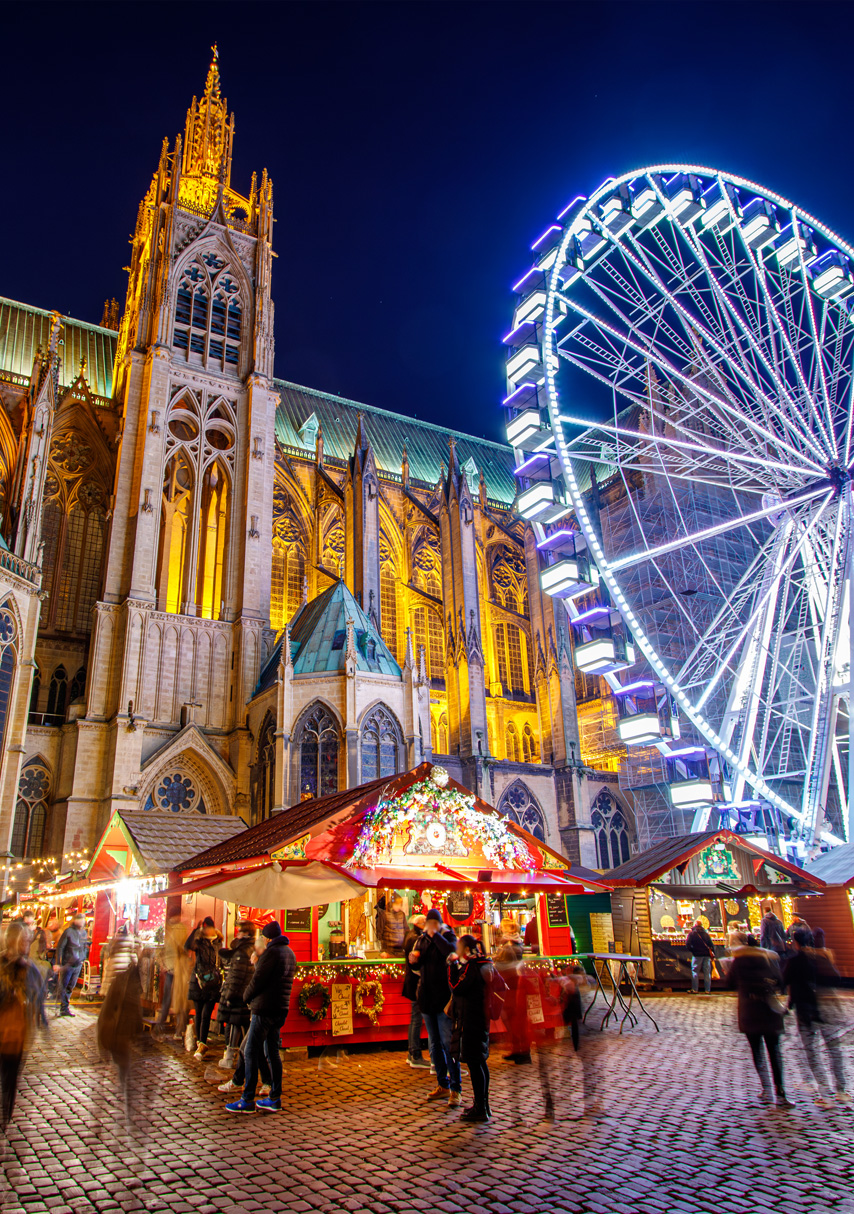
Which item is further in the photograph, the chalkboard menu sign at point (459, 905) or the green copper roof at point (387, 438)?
the green copper roof at point (387, 438)

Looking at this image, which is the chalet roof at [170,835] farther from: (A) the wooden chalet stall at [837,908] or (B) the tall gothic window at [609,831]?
(B) the tall gothic window at [609,831]

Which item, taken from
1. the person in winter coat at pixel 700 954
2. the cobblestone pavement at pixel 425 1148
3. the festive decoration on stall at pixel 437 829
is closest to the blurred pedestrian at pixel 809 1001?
the cobblestone pavement at pixel 425 1148

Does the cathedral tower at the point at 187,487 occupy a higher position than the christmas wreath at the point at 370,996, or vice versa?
the cathedral tower at the point at 187,487

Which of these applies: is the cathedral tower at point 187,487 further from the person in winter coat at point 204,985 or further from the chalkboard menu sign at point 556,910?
the person in winter coat at point 204,985

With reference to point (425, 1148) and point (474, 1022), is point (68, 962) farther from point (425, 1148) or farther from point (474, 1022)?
point (425, 1148)

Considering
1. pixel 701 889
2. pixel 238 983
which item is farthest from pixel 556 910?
pixel 238 983

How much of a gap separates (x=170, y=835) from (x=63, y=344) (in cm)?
2807

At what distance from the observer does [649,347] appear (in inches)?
864

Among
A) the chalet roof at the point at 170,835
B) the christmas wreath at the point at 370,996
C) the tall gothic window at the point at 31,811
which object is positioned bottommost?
the christmas wreath at the point at 370,996

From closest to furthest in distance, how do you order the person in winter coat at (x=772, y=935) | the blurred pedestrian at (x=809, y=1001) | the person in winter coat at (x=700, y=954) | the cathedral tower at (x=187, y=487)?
the blurred pedestrian at (x=809, y=1001) → the person in winter coat at (x=772, y=935) → the person in winter coat at (x=700, y=954) → the cathedral tower at (x=187, y=487)

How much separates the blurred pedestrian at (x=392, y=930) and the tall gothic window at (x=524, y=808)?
22.4 meters

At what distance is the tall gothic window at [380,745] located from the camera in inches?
1110

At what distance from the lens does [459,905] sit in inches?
593

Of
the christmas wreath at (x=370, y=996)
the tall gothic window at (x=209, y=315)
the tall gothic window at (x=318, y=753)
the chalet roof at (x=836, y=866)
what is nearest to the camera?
the christmas wreath at (x=370, y=996)
